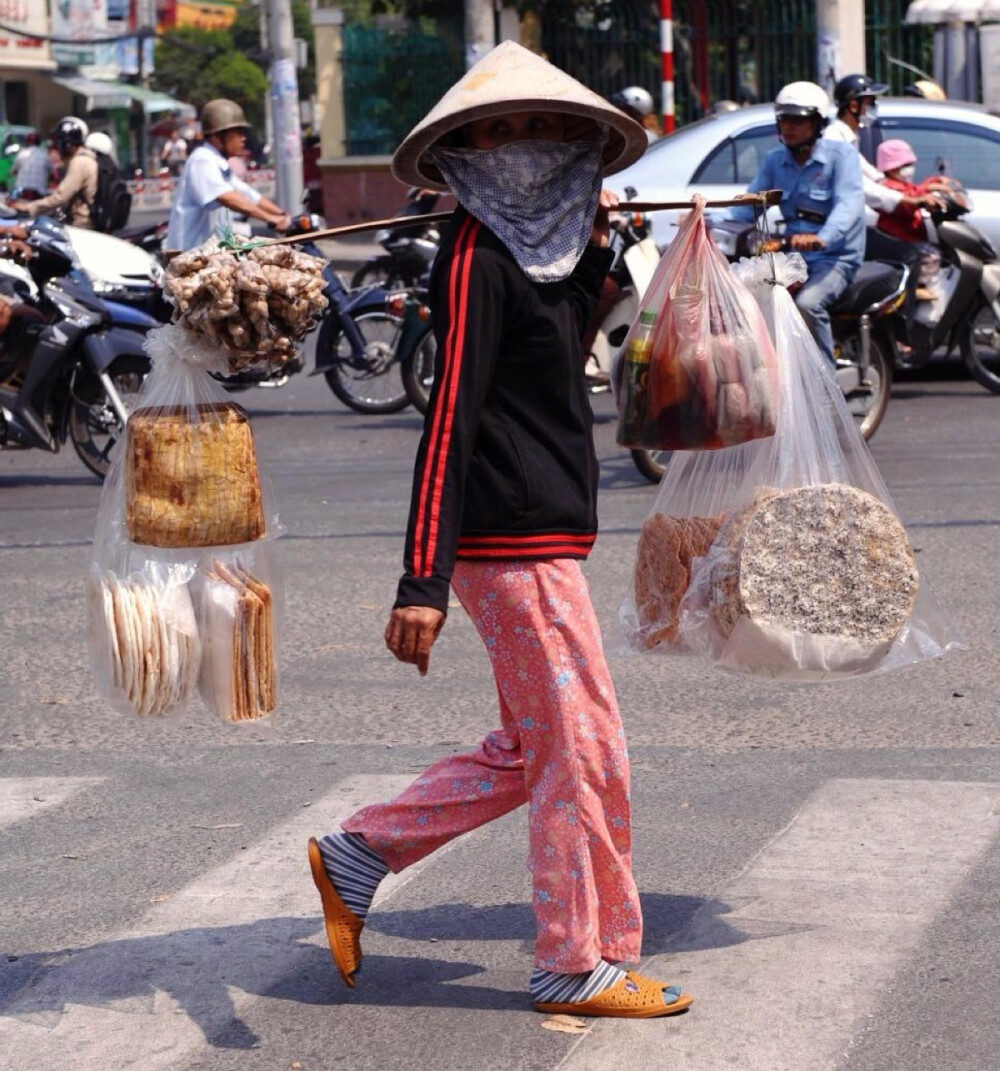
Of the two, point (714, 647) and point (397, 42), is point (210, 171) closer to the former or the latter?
point (714, 647)

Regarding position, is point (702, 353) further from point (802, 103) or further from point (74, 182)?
point (74, 182)

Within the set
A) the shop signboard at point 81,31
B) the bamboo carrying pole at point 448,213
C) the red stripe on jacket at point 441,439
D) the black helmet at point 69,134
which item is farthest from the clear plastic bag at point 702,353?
the shop signboard at point 81,31

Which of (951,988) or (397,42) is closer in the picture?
(951,988)

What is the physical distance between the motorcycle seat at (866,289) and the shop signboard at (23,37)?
51.8 m

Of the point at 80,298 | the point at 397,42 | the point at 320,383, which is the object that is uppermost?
the point at 397,42

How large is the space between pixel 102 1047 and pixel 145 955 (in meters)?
0.44

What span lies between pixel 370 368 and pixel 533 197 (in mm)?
8274

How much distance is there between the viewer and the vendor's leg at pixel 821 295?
928 centimetres

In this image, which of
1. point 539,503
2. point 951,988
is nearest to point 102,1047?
point 539,503

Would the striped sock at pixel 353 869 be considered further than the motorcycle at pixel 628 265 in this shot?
No

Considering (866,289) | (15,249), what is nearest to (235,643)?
(15,249)

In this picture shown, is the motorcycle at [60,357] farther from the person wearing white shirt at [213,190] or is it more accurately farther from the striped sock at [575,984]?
the striped sock at [575,984]

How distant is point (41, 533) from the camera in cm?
880

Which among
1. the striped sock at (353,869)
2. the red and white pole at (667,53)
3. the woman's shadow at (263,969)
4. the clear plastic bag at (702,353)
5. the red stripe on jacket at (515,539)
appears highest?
the red and white pole at (667,53)
